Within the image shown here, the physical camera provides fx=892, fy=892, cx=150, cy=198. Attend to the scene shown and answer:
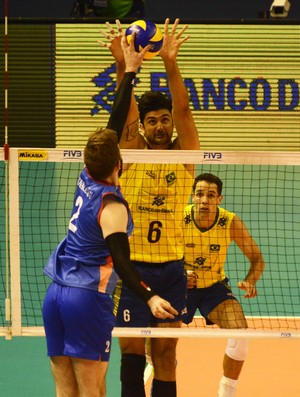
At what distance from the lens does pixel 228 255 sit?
36.8 ft

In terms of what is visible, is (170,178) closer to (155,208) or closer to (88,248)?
(155,208)

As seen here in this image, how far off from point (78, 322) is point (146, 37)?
7.21 ft

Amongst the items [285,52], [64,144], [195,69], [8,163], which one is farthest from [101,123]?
[8,163]

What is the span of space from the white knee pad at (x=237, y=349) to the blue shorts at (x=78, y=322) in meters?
1.83

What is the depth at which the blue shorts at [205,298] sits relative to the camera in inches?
258

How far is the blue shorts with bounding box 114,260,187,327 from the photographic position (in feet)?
18.9

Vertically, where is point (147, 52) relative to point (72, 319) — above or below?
above

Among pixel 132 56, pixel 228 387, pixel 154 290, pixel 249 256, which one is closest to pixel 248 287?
pixel 249 256

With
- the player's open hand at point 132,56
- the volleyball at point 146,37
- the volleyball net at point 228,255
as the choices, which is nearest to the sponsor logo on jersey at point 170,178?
the volleyball net at point 228,255

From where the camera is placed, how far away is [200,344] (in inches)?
317

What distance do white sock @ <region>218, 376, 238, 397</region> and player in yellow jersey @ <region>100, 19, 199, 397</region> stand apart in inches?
29.1

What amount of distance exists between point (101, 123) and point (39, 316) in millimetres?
10080

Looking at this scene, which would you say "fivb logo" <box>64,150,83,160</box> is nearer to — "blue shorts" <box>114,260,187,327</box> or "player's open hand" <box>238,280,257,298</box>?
"blue shorts" <box>114,260,187,327</box>

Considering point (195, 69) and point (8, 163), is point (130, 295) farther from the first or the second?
point (195, 69)
